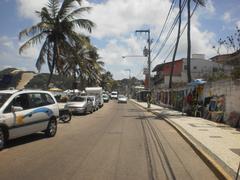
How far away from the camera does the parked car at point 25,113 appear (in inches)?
452

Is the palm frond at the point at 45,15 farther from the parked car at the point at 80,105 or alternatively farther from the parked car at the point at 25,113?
the parked car at the point at 25,113

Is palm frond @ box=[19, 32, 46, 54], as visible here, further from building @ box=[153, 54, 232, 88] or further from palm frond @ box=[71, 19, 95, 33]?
building @ box=[153, 54, 232, 88]

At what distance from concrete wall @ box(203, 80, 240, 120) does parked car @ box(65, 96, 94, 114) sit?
9.72m

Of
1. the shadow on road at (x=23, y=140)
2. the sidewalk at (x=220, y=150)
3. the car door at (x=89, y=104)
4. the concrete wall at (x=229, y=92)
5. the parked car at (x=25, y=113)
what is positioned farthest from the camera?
the car door at (x=89, y=104)

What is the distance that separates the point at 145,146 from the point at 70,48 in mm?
17741

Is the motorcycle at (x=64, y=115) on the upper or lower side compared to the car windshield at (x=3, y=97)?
lower

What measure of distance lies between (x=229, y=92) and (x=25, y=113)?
13369mm

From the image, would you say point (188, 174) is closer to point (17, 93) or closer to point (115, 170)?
point (115, 170)

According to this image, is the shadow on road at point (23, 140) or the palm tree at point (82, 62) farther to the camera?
the palm tree at point (82, 62)

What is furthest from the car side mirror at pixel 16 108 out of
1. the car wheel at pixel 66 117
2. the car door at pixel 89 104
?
the car door at pixel 89 104

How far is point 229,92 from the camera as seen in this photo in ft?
73.4

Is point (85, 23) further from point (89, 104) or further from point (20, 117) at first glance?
point (20, 117)

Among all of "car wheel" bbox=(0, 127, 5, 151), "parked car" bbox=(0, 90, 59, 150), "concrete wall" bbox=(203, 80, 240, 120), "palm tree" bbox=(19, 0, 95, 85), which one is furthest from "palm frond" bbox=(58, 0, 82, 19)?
"car wheel" bbox=(0, 127, 5, 151)

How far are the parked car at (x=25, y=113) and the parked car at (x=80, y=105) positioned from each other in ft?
47.8
